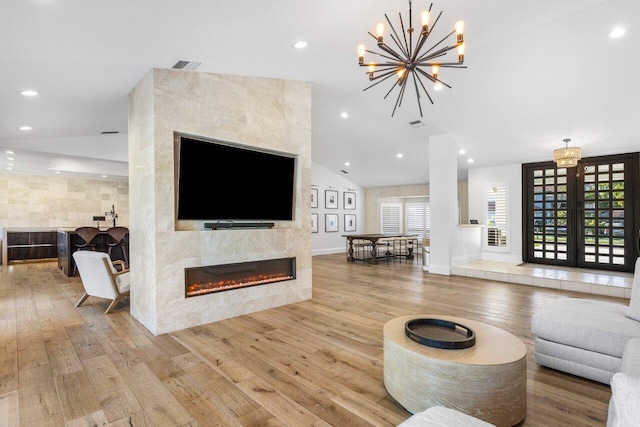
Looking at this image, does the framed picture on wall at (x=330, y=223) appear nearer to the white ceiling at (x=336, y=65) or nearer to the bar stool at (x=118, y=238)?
the white ceiling at (x=336, y=65)

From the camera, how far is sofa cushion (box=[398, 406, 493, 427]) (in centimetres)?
119

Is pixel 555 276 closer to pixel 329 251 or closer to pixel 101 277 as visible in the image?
pixel 329 251

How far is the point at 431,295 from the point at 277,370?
10.7 ft

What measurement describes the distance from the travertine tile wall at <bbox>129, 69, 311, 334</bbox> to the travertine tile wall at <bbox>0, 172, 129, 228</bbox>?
7093mm

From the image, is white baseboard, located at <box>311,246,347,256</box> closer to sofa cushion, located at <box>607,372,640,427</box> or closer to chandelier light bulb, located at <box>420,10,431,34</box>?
chandelier light bulb, located at <box>420,10,431,34</box>

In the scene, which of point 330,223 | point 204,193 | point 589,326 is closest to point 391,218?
point 330,223

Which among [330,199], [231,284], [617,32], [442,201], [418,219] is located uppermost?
[617,32]

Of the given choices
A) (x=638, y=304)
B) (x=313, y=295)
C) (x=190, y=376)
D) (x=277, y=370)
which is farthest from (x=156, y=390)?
(x=638, y=304)

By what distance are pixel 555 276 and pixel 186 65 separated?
6.91 meters

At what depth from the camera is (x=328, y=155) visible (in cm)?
980

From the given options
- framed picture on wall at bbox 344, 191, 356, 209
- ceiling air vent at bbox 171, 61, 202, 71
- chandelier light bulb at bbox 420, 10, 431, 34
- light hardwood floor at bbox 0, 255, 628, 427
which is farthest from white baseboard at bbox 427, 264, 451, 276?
ceiling air vent at bbox 171, 61, 202, 71

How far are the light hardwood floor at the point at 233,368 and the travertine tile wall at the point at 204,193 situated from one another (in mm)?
250

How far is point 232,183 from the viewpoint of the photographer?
165 inches

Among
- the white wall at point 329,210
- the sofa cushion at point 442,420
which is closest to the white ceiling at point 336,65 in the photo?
the sofa cushion at point 442,420
